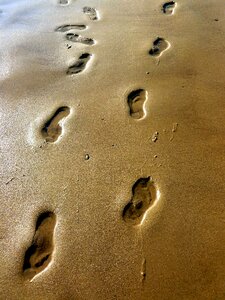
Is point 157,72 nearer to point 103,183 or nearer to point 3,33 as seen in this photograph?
point 103,183

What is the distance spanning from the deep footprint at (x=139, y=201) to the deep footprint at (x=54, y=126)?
0.68m

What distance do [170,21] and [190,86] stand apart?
3.78 feet

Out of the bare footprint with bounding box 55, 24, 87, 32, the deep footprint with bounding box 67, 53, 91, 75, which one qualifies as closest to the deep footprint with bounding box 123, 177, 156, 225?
the deep footprint with bounding box 67, 53, 91, 75

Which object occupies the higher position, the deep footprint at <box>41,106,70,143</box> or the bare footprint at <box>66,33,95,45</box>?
Result: the bare footprint at <box>66,33,95,45</box>

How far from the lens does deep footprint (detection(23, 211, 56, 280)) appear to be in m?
1.81

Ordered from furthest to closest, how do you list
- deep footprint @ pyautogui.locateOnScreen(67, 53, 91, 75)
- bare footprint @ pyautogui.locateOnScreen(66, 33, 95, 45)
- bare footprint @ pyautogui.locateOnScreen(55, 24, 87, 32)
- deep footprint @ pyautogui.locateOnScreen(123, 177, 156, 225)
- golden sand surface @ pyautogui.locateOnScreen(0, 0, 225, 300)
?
bare footprint @ pyautogui.locateOnScreen(55, 24, 87, 32)
bare footprint @ pyautogui.locateOnScreen(66, 33, 95, 45)
deep footprint @ pyautogui.locateOnScreen(67, 53, 91, 75)
deep footprint @ pyautogui.locateOnScreen(123, 177, 156, 225)
golden sand surface @ pyautogui.locateOnScreen(0, 0, 225, 300)

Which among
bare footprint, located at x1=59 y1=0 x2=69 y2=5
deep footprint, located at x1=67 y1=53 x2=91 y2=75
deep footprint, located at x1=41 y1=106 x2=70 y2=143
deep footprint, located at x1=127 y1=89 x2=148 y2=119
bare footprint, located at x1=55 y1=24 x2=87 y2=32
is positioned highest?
bare footprint, located at x1=59 y1=0 x2=69 y2=5

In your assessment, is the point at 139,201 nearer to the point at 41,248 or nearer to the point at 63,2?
the point at 41,248

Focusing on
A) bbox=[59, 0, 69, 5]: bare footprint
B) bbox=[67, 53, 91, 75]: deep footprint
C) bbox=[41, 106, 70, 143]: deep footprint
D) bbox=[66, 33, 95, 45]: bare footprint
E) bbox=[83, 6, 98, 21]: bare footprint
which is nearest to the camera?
bbox=[41, 106, 70, 143]: deep footprint

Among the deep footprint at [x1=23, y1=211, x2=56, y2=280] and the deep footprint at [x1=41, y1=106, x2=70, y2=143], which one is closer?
the deep footprint at [x1=23, y1=211, x2=56, y2=280]

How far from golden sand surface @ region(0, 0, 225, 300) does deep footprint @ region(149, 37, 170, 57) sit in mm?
17

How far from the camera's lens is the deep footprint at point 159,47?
314 cm

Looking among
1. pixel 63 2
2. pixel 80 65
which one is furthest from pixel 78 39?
pixel 63 2

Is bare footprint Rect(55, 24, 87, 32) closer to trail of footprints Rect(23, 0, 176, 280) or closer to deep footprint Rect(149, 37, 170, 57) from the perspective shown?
deep footprint Rect(149, 37, 170, 57)
